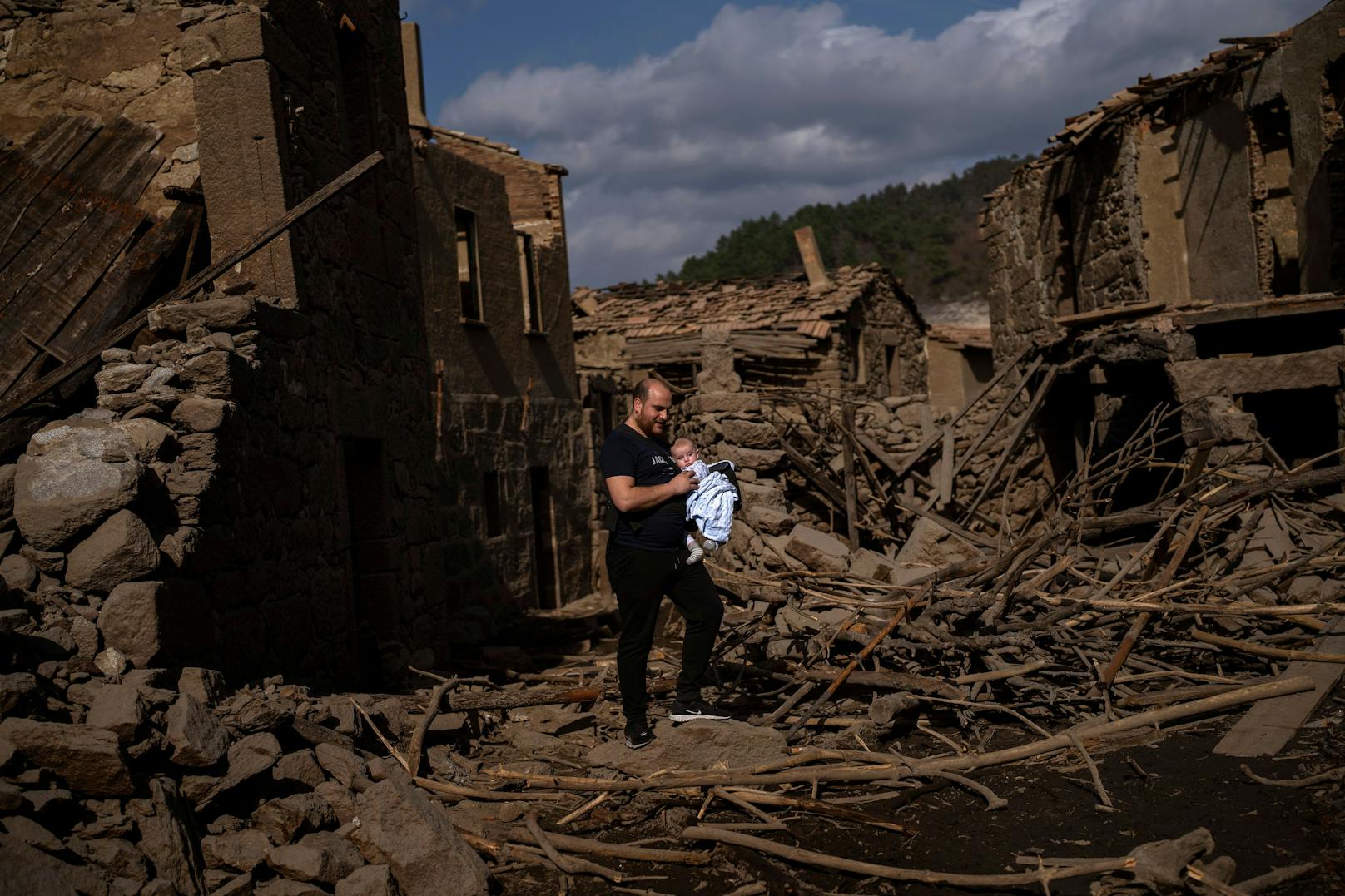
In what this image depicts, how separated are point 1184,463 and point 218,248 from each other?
7251 millimetres

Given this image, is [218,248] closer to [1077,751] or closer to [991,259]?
[1077,751]

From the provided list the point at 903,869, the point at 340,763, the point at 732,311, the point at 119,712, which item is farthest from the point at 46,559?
the point at 732,311

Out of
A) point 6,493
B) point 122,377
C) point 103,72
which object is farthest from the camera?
point 103,72

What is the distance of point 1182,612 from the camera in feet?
20.9

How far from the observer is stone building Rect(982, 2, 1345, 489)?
10227 mm

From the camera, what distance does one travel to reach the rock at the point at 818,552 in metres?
8.42

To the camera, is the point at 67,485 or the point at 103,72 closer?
the point at 67,485

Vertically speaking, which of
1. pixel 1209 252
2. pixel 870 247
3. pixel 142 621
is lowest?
pixel 142 621

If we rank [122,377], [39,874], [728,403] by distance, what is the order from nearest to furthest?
[39,874] → [122,377] → [728,403]

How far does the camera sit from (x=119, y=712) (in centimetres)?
400

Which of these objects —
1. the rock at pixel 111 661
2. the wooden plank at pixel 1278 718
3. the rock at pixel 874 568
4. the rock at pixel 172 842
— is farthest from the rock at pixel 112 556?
the rock at pixel 874 568

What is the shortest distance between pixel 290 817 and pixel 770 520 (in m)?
6.02

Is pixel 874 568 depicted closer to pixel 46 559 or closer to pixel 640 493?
pixel 640 493

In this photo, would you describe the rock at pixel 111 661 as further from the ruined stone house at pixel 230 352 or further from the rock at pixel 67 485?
the rock at pixel 67 485
